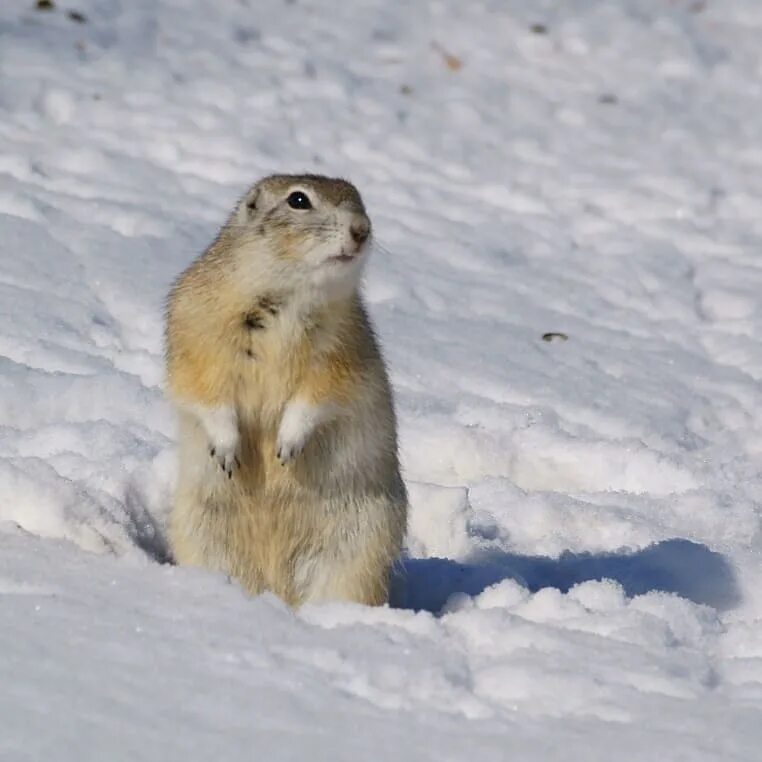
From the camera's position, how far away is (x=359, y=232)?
178 inches

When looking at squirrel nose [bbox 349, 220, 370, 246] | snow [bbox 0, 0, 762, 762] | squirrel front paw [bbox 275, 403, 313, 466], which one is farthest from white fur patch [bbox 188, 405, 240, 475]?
squirrel nose [bbox 349, 220, 370, 246]

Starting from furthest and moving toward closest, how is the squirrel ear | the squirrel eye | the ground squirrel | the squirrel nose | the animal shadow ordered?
the animal shadow, the squirrel ear, the squirrel eye, the ground squirrel, the squirrel nose

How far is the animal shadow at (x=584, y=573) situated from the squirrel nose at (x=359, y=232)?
1.00 metres

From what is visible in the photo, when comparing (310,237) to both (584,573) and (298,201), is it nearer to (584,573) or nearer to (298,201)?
(298,201)

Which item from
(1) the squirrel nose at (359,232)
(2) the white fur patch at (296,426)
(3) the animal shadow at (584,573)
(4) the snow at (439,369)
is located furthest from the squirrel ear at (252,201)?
(3) the animal shadow at (584,573)

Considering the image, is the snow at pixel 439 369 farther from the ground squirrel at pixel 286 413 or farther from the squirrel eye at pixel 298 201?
the squirrel eye at pixel 298 201

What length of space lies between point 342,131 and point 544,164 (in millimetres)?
1110

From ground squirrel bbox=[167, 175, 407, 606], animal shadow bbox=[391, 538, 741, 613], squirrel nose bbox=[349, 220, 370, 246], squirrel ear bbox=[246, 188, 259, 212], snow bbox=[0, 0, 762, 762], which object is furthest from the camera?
animal shadow bbox=[391, 538, 741, 613]

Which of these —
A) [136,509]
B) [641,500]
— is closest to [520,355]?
[641,500]

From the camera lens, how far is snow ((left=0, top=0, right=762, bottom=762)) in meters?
3.66

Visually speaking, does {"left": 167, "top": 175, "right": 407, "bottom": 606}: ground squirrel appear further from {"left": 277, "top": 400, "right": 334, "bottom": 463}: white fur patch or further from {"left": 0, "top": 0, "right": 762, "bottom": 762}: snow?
{"left": 0, "top": 0, "right": 762, "bottom": 762}: snow

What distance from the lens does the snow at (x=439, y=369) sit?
144 inches

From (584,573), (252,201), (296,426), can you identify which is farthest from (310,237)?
(584,573)

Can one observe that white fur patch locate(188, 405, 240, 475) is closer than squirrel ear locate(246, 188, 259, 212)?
Yes
